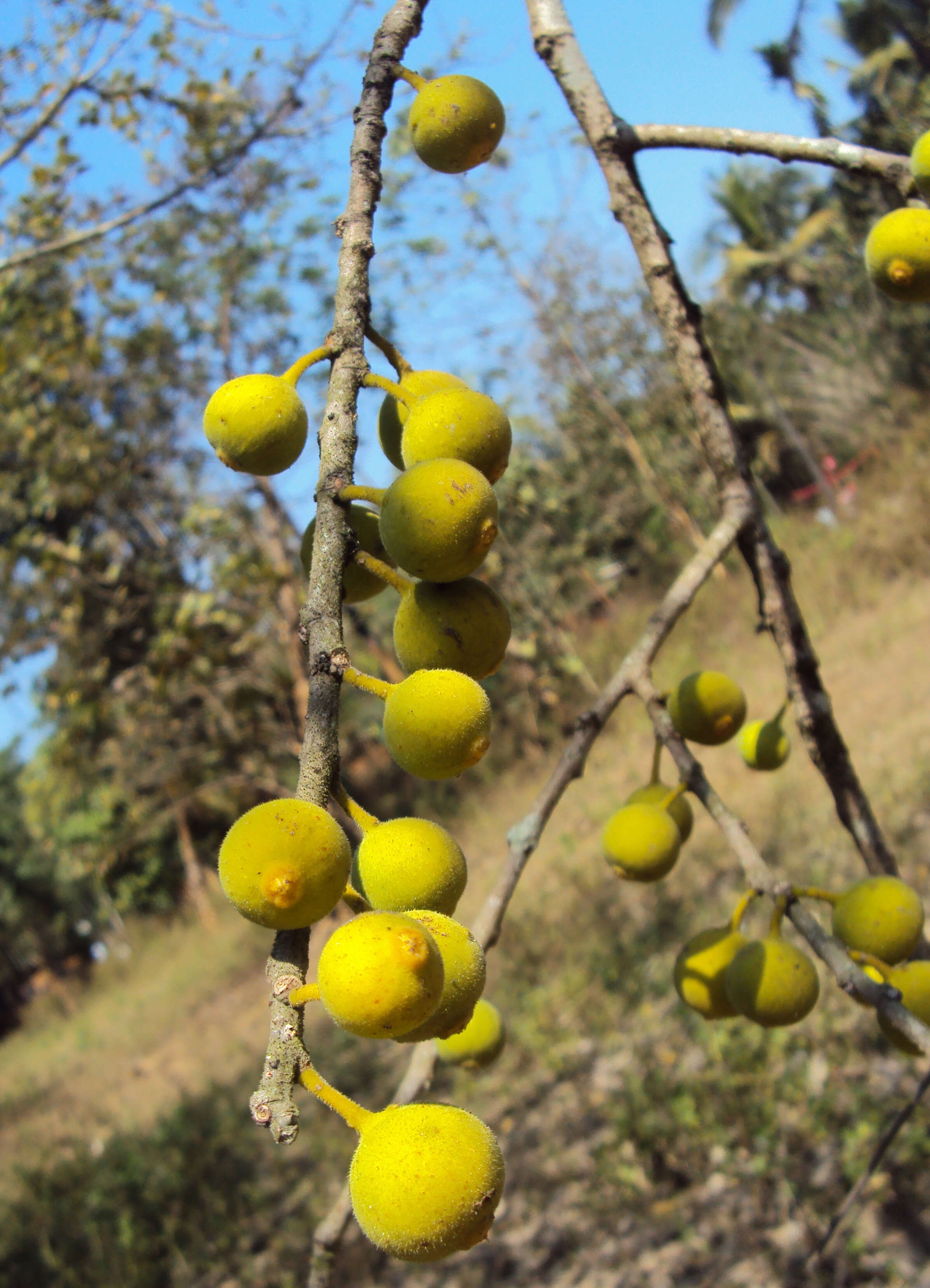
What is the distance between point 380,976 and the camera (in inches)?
23.5

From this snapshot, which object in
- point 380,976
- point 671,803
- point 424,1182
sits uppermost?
point 380,976

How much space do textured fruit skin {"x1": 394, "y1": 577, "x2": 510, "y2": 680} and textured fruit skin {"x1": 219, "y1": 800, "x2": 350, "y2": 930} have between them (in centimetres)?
26

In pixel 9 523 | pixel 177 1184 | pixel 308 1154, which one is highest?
pixel 9 523

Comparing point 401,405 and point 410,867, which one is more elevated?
point 401,405

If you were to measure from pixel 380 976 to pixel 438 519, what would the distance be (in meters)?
0.41

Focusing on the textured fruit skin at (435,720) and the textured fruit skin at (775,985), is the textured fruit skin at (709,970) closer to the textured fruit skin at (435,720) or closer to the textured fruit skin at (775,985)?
the textured fruit skin at (775,985)

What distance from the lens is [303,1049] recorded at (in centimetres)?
58

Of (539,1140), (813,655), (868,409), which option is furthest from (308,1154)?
(868,409)

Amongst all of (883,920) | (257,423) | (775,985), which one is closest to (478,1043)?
(775,985)

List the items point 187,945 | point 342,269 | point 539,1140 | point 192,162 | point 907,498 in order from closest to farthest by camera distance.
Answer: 1. point 342,269
2. point 539,1140
3. point 192,162
4. point 907,498
5. point 187,945

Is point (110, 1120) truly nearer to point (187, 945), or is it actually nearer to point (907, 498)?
point (187, 945)

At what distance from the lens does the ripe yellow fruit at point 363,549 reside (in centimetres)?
101

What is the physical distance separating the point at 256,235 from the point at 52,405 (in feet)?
8.85

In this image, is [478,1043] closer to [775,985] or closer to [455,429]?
[775,985]
